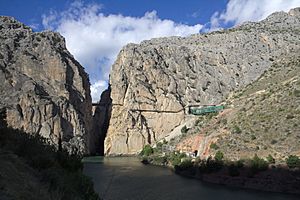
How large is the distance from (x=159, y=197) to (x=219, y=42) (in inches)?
3931

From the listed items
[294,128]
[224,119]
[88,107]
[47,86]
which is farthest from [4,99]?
[294,128]

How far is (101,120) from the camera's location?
143 meters

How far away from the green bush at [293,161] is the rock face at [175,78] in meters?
72.8

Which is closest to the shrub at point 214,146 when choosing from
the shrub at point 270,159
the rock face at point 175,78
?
the shrub at point 270,159

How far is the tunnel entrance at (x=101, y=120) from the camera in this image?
135250 mm

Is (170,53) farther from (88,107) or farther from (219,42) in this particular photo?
(88,107)

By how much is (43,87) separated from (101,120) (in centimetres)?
3535

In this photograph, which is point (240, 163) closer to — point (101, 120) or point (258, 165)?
point (258, 165)

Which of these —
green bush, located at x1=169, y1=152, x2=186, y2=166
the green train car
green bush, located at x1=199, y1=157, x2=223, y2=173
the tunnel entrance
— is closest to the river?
green bush, located at x1=199, y1=157, x2=223, y2=173

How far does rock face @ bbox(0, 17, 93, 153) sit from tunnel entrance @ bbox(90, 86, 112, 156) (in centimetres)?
661

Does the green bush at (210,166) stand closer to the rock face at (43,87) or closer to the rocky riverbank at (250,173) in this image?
the rocky riverbank at (250,173)

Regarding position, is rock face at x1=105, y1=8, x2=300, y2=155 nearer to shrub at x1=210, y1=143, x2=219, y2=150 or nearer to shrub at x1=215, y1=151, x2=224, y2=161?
shrub at x1=210, y1=143, x2=219, y2=150

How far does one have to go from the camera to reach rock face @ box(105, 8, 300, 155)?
418 ft

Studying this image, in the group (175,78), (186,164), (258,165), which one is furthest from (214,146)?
(175,78)
